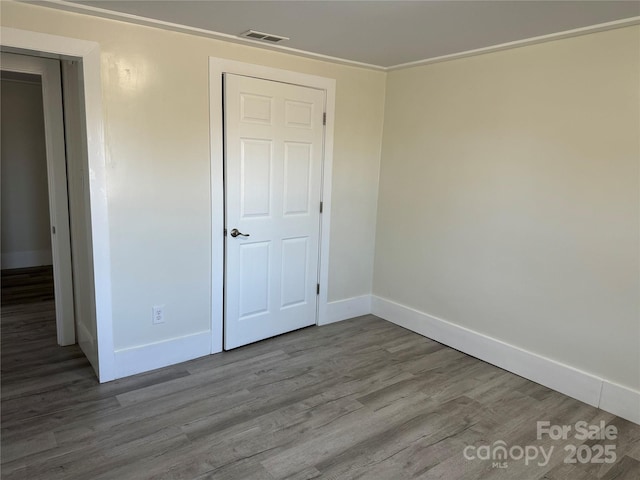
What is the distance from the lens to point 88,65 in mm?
2551

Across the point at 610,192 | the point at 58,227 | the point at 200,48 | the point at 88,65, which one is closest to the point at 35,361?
the point at 58,227

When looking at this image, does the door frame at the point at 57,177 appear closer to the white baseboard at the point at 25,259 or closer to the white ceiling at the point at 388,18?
the white ceiling at the point at 388,18

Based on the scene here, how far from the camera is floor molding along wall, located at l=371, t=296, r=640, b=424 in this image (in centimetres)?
267

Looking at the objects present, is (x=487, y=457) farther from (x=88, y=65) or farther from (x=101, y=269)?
(x=88, y=65)

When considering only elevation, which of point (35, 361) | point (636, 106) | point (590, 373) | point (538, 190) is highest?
point (636, 106)

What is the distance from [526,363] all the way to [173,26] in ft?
10.7

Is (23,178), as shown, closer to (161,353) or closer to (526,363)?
(161,353)

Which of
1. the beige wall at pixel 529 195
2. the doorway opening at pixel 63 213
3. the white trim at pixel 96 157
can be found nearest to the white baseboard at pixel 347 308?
the beige wall at pixel 529 195

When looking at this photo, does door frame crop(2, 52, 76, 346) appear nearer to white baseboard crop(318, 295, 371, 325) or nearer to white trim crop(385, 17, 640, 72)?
white baseboard crop(318, 295, 371, 325)

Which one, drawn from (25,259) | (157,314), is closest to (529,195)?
(157,314)

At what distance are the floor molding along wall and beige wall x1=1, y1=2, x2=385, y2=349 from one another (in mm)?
1805

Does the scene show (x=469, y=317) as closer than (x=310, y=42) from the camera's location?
No

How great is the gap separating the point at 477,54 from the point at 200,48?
6.45ft

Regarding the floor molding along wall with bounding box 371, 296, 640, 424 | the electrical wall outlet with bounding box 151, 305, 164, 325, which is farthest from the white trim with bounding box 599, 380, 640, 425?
the electrical wall outlet with bounding box 151, 305, 164, 325
